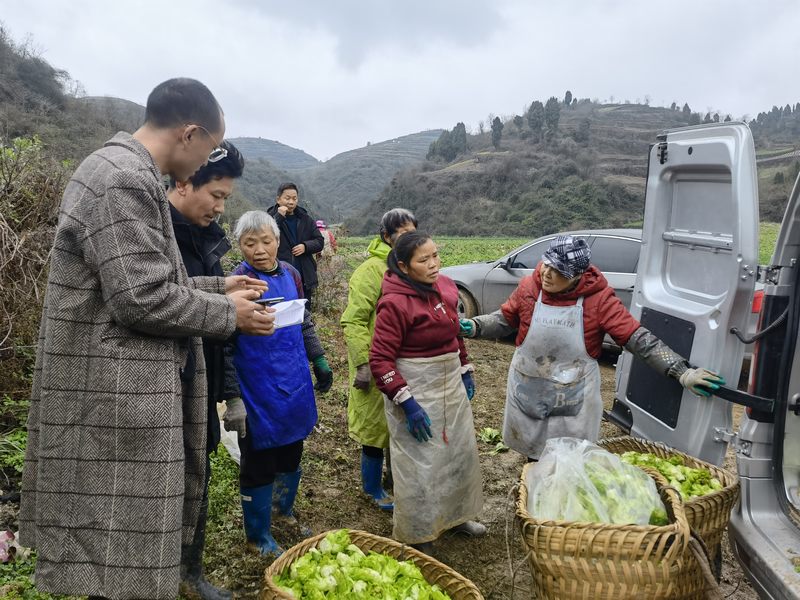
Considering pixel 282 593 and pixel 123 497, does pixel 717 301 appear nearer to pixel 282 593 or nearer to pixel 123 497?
pixel 282 593

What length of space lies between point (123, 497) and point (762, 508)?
237cm

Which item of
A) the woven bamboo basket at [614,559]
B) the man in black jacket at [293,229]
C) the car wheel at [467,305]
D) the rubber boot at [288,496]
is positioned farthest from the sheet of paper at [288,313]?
the car wheel at [467,305]

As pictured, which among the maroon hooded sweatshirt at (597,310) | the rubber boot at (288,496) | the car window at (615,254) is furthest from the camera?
the car window at (615,254)

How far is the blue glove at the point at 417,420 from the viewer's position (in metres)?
2.83

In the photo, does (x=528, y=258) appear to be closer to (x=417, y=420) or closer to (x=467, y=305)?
(x=467, y=305)

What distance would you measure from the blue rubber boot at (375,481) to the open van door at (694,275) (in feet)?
5.12

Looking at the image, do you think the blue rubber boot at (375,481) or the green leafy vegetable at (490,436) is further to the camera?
the green leafy vegetable at (490,436)

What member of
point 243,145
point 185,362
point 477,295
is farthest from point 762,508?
point 243,145

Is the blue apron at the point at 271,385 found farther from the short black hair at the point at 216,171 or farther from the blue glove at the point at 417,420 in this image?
the short black hair at the point at 216,171

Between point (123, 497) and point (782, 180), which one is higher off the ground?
point (782, 180)

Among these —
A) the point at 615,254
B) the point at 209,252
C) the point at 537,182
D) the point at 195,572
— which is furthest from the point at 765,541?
the point at 537,182

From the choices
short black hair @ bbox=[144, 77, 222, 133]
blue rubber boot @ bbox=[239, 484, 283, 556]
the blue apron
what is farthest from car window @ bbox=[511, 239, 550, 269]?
short black hair @ bbox=[144, 77, 222, 133]

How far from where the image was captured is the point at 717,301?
2.81 metres

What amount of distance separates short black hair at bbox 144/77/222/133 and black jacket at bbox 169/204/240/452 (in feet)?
1.74
